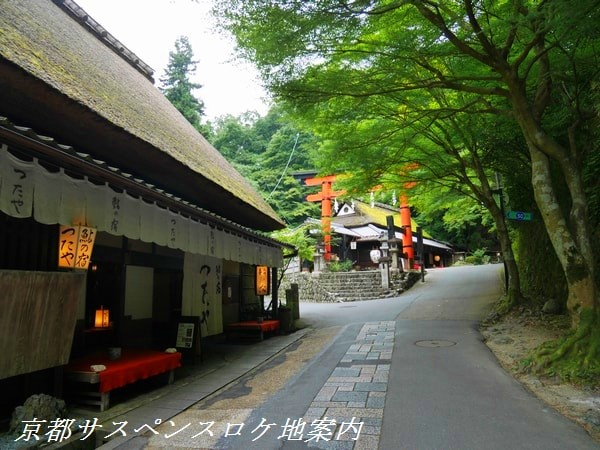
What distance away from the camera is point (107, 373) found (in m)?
5.20

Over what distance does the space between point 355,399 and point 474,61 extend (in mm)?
7046

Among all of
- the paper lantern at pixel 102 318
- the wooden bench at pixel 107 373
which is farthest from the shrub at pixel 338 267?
the wooden bench at pixel 107 373

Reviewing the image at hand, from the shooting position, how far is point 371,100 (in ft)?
30.2

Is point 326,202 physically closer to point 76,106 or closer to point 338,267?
point 338,267

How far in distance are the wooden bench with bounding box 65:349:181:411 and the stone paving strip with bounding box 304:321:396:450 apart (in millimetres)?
2601

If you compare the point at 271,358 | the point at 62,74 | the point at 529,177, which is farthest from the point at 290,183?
the point at 62,74

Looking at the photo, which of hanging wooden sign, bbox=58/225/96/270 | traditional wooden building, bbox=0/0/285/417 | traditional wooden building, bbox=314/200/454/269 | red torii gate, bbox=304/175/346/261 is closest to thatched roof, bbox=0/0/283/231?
traditional wooden building, bbox=0/0/285/417

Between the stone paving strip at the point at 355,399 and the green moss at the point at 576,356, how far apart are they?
8.03 ft

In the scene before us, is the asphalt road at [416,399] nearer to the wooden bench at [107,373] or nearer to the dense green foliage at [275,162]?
the wooden bench at [107,373]

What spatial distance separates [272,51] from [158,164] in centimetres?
292

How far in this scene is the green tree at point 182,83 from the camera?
27984 millimetres

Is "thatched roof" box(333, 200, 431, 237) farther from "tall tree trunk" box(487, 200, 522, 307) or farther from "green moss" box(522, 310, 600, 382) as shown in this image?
"green moss" box(522, 310, 600, 382)

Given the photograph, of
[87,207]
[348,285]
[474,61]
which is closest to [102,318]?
[87,207]

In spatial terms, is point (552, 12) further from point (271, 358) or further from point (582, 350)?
point (271, 358)
